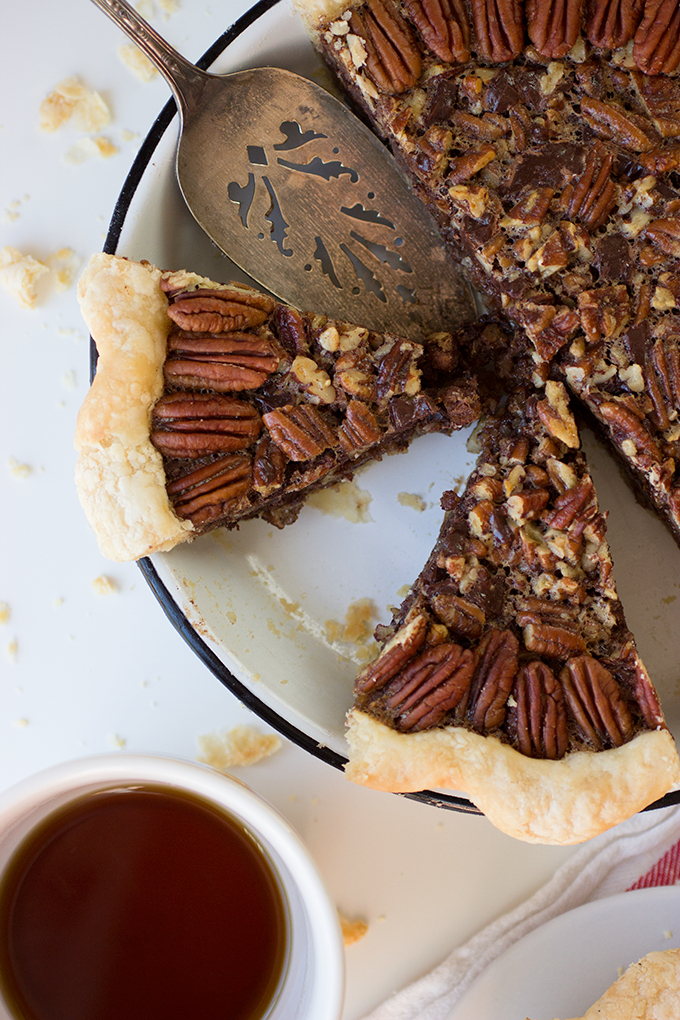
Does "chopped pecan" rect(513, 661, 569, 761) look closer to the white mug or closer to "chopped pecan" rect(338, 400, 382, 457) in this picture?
the white mug

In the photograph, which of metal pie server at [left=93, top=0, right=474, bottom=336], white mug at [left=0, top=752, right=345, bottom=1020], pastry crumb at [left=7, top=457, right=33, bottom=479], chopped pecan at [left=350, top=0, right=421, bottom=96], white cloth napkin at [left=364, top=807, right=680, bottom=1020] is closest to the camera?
white mug at [left=0, top=752, right=345, bottom=1020]

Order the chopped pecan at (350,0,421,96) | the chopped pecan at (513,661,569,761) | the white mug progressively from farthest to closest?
the chopped pecan at (350,0,421,96)
the chopped pecan at (513,661,569,761)
the white mug

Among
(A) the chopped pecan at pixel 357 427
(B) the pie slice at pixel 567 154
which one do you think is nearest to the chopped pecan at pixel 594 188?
(B) the pie slice at pixel 567 154

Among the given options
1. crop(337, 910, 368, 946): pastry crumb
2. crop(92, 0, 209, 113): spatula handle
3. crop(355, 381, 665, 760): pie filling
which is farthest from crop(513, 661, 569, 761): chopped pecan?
crop(92, 0, 209, 113): spatula handle

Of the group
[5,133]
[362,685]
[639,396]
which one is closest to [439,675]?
[362,685]

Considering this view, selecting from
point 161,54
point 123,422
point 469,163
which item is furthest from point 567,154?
point 123,422

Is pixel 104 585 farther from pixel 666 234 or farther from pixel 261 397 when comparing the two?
pixel 666 234
